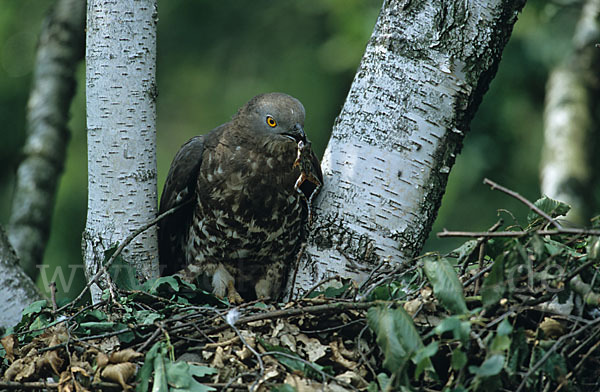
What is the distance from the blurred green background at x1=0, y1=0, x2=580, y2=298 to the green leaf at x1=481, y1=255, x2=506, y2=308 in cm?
348

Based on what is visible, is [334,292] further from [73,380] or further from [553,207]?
[73,380]

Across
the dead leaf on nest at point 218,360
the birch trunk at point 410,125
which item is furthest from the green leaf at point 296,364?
the birch trunk at point 410,125

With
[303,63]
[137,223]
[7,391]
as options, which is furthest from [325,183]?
[303,63]

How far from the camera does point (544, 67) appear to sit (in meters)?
5.30

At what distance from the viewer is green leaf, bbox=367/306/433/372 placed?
79.7 inches

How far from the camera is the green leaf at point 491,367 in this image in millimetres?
1938

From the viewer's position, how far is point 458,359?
2000 millimetres

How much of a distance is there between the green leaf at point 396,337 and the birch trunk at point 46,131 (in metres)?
2.46

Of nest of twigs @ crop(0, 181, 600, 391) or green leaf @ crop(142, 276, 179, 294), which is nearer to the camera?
nest of twigs @ crop(0, 181, 600, 391)

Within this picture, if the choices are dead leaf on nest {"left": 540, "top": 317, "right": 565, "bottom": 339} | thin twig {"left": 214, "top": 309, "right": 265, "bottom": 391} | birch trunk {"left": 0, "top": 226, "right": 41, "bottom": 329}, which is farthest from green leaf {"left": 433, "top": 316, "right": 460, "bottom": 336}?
birch trunk {"left": 0, "top": 226, "right": 41, "bottom": 329}

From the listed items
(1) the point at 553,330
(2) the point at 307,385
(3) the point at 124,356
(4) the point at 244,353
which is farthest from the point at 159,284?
(1) the point at 553,330

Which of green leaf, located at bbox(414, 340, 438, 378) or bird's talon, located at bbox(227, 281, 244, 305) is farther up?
green leaf, located at bbox(414, 340, 438, 378)

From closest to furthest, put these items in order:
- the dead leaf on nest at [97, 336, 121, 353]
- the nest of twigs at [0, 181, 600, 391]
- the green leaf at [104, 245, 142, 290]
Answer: the nest of twigs at [0, 181, 600, 391], the dead leaf on nest at [97, 336, 121, 353], the green leaf at [104, 245, 142, 290]

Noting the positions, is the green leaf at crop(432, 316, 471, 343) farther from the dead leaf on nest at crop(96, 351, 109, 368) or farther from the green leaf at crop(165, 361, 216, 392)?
the dead leaf on nest at crop(96, 351, 109, 368)
